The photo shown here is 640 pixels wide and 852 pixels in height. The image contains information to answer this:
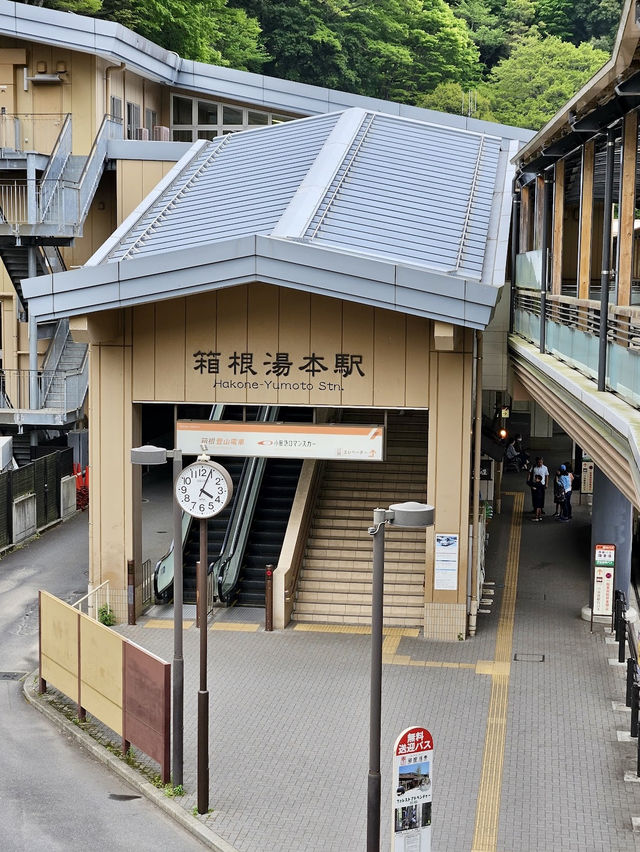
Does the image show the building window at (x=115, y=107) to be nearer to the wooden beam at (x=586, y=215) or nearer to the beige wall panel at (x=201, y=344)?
the beige wall panel at (x=201, y=344)

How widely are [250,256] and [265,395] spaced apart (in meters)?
2.61

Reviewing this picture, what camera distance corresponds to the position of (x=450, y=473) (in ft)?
66.4

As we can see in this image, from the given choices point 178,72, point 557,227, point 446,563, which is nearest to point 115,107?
point 178,72

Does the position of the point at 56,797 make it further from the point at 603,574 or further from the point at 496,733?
the point at 603,574

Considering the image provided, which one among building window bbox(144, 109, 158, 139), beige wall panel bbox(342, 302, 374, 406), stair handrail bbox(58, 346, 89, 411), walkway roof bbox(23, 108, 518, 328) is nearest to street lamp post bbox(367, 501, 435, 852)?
walkway roof bbox(23, 108, 518, 328)

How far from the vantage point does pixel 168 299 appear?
20375mm

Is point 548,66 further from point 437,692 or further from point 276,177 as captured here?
point 437,692

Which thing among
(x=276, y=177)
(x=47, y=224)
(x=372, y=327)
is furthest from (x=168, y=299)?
(x=47, y=224)

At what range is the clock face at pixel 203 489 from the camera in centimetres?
1405

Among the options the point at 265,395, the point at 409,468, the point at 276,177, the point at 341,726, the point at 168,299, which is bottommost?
the point at 341,726

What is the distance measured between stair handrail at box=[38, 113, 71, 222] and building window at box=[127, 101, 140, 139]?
322 centimetres

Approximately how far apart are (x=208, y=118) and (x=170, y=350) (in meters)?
21.5

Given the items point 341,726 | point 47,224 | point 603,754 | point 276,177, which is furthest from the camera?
point 47,224

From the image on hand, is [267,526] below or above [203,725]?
above
